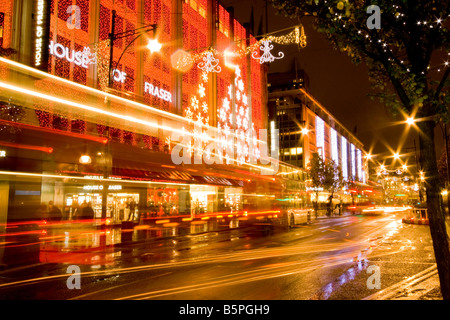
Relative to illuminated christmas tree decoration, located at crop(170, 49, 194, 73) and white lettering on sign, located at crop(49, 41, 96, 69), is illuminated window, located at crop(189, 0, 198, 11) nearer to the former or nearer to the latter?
illuminated christmas tree decoration, located at crop(170, 49, 194, 73)

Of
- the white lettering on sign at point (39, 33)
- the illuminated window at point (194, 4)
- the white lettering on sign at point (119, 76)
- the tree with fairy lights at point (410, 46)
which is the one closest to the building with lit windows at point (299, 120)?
the illuminated window at point (194, 4)

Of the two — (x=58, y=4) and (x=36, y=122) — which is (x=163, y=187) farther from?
(x=58, y=4)

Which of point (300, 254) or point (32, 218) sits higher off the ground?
point (32, 218)

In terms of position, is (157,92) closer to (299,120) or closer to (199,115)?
(199,115)

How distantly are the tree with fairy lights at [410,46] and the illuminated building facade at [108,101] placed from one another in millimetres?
11208

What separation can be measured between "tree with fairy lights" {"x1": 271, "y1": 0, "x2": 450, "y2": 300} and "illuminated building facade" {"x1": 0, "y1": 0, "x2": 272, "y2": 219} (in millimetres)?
11208

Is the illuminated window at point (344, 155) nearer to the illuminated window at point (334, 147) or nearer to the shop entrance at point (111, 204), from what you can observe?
the illuminated window at point (334, 147)

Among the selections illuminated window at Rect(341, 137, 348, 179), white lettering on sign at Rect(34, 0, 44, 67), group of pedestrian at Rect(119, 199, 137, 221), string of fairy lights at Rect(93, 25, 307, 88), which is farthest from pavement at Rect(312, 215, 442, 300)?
illuminated window at Rect(341, 137, 348, 179)

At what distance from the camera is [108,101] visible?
19.2 meters

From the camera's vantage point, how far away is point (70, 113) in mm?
22766

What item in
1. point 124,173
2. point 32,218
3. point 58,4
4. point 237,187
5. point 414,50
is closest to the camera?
point 414,50
